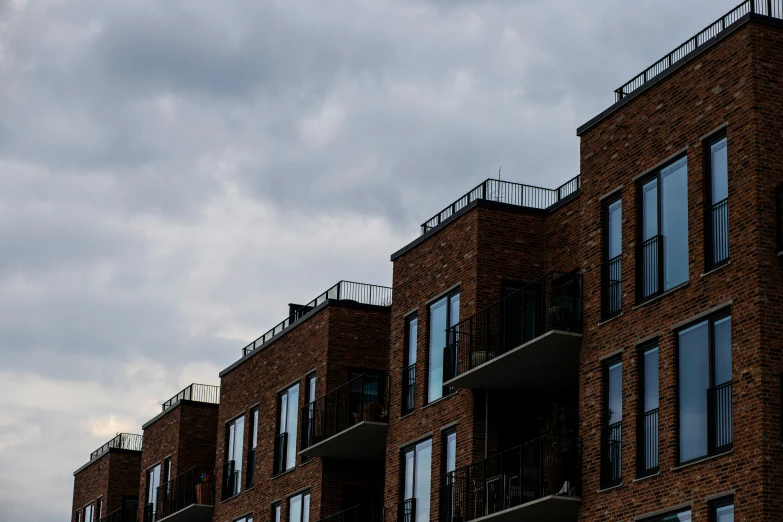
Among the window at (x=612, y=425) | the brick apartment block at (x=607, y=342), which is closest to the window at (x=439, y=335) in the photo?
the brick apartment block at (x=607, y=342)

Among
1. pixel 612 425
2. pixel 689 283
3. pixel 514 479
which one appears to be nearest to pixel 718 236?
pixel 689 283

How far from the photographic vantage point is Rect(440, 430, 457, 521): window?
32.3 m

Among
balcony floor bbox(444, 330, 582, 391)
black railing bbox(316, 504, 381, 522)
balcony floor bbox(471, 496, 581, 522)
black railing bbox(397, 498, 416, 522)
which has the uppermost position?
balcony floor bbox(444, 330, 582, 391)

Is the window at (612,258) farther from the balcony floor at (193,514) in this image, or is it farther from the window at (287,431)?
the balcony floor at (193,514)

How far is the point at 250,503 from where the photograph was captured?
44031 millimetres

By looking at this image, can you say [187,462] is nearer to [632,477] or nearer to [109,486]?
[109,486]

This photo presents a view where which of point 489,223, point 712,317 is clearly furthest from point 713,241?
point 489,223

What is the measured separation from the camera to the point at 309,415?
132ft

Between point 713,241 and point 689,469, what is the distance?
3946mm

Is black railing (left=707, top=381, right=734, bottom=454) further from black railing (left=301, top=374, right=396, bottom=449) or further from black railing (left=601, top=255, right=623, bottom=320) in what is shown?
black railing (left=301, top=374, right=396, bottom=449)

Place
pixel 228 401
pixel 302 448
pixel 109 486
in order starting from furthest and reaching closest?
Result: pixel 109 486 < pixel 228 401 < pixel 302 448

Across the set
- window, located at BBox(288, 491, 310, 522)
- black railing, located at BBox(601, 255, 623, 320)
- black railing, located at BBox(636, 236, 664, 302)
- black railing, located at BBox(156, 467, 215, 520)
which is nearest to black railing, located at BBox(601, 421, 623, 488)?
black railing, located at BBox(601, 255, 623, 320)

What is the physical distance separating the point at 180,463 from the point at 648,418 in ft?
88.8

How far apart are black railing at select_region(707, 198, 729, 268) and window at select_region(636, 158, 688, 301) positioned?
0.68 meters
